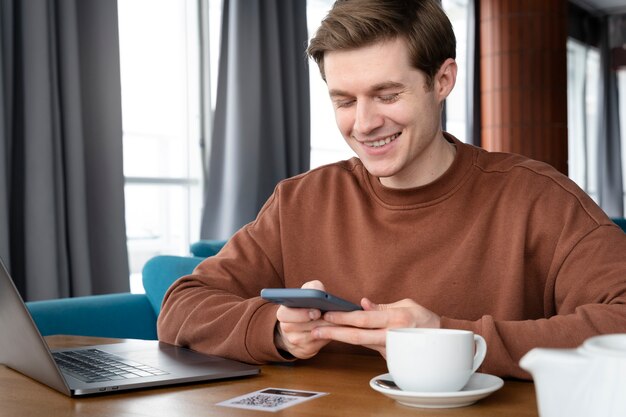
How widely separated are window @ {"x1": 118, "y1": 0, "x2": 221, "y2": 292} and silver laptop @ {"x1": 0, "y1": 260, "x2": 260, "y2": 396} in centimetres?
311

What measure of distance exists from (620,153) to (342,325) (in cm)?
914

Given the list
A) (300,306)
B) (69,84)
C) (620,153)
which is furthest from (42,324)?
(620,153)

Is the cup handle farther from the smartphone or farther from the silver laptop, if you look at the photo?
the silver laptop

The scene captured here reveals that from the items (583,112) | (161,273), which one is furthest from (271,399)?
(583,112)

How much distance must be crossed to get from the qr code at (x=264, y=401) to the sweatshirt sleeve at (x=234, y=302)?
0.23 metres

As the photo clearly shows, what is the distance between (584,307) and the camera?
1245mm

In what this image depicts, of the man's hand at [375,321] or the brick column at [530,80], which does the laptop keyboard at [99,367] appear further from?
the brick column at [530,80]

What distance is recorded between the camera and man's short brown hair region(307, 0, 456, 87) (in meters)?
1.51

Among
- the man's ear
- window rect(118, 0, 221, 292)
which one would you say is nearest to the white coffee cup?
the man's ear

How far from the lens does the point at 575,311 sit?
1.27m

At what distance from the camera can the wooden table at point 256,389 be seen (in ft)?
3.14

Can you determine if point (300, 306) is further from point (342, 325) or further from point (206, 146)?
point (206, 146)

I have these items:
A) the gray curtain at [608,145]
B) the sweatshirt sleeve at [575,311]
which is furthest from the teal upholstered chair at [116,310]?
the gray curtain at [608,145]

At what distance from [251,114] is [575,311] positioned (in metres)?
3.66
